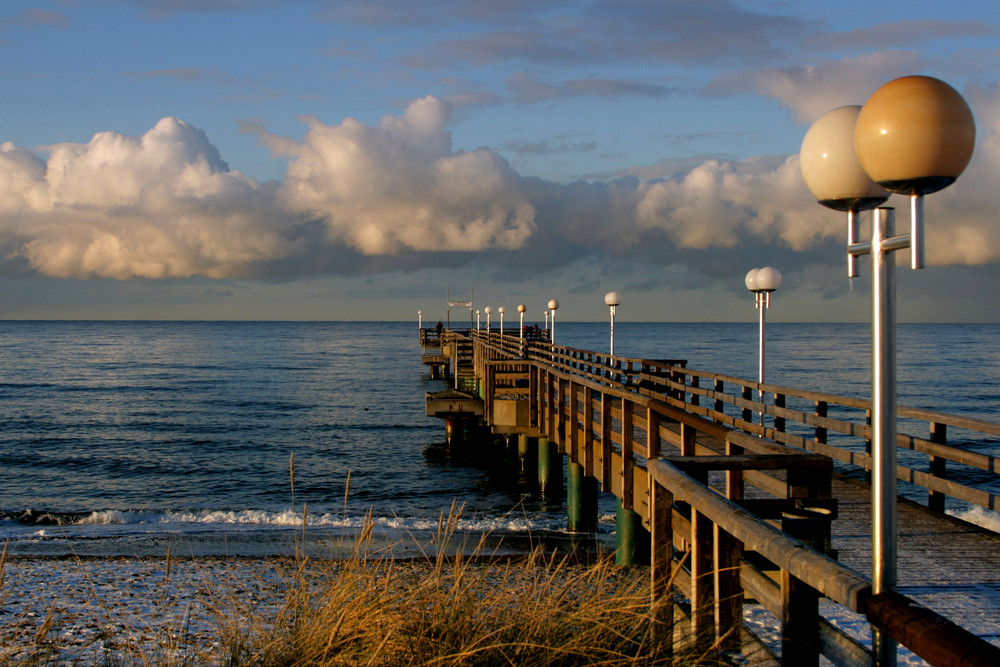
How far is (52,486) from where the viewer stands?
18.4m

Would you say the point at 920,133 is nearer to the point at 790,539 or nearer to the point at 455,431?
the point at 790,539

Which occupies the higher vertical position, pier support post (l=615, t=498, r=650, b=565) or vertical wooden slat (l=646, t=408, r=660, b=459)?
vertical wooden slat (l=646, t=408, r=660, b=459)

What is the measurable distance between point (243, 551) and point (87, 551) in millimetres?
2442

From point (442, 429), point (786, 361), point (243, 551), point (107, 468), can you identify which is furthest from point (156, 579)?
point (786, 361)

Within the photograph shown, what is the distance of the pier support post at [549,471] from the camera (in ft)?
54.0

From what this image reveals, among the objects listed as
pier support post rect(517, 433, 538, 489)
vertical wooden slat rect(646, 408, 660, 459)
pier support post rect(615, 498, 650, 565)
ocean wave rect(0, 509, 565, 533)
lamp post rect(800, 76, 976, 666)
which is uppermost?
lamp post rect(800, 76, 976, 666)

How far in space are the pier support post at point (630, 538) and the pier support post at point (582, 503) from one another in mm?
2608

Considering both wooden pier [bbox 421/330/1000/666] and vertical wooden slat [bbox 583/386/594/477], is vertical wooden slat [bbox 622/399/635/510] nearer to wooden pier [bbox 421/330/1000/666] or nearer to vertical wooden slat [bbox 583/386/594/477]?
wooden pier [bbox 421/330/1000/666]

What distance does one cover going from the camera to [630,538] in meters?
9.82

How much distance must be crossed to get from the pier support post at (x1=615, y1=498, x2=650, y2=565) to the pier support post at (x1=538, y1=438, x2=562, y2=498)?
640 cm

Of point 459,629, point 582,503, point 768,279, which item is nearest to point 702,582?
point 459,629

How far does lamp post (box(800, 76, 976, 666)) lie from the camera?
85.0 inches

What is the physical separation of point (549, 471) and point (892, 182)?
14713mm

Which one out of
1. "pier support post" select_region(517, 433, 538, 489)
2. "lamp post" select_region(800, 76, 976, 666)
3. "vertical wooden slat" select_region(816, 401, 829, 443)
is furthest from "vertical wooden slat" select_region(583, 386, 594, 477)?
"lamp post" select_region(800, 76, 976, 666)
